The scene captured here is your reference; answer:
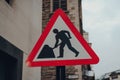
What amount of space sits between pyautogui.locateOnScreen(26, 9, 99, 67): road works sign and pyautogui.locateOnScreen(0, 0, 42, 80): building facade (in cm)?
130

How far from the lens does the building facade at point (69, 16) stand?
63.5 ft

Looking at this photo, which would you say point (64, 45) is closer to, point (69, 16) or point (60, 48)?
point (60, 48)

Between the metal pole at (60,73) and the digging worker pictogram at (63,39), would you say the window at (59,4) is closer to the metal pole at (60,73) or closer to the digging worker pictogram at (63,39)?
the digging worker pictogram at (63,39)

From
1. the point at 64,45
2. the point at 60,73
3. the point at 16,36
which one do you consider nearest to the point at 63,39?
the point at 64,45

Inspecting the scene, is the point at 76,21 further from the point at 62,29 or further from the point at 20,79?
the point at 62,29

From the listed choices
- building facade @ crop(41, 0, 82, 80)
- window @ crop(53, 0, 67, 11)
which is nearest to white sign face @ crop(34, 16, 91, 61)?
building facade @ crop(41, 0, 82, 80)

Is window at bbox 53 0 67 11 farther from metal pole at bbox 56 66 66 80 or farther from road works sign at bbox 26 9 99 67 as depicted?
metal pole at bbox 56 66 66 80

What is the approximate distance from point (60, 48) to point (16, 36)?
79.5 inches

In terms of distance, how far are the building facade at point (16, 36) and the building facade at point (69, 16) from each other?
13.0 meters

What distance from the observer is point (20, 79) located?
17.6 feet

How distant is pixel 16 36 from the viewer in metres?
5.26

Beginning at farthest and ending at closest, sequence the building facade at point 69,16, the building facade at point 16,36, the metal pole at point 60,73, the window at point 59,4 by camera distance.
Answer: the window at point 59,4, the building facade at point 69,16, the building facade at point 16,36, the metal pole at point 60,73

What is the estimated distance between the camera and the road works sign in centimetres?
338

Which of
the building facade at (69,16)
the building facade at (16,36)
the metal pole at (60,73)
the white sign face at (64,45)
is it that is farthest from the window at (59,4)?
the metal pole at (60,73)
